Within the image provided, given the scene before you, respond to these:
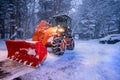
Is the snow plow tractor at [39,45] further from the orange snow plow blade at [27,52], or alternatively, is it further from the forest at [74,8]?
the forest at [74,8]

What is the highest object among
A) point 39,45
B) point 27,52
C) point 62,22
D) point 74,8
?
point 74,8

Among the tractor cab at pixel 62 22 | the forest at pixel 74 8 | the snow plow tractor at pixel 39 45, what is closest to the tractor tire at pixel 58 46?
the snow plow tractor at pixel 39 45

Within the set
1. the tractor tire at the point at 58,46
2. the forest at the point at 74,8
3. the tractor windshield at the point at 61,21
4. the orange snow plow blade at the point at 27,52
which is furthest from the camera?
the forest at the point at 74,8

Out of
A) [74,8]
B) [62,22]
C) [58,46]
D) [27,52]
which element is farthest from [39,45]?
[74,8]

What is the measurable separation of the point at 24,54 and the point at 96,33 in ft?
87.1

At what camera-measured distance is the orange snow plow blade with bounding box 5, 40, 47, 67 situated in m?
5.36

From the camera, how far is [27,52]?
5844 millimetres

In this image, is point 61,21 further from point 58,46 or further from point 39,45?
point 39,45

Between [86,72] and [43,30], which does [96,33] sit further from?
[86,72]

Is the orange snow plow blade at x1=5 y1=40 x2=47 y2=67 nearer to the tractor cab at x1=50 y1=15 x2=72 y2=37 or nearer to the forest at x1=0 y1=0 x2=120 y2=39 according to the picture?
the tractor cab at x1=50 y1=15 x2=72 y2=37

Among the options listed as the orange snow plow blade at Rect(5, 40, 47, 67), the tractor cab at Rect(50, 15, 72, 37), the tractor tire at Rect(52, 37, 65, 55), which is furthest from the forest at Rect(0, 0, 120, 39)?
the orange snow plow blade at Rect(5, 40, 47, 67)

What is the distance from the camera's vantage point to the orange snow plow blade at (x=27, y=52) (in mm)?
5359

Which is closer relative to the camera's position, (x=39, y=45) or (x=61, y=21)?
(x=39, y=45)

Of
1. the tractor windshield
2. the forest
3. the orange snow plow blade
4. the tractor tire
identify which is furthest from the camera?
the forest
